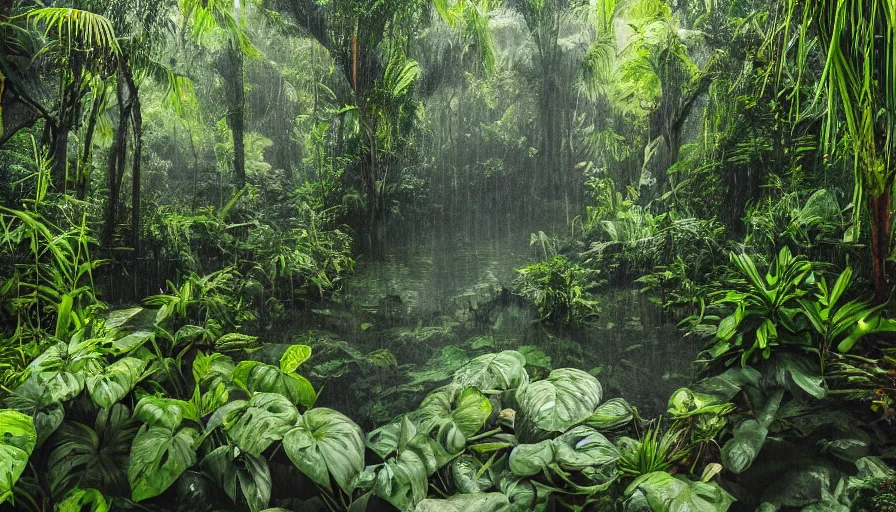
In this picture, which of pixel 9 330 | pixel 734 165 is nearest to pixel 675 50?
pixel 734 165

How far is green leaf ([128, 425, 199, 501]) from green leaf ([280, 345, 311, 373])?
1.34 feet

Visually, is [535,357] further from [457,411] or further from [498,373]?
[457,411]

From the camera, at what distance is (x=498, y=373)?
93.7 inches

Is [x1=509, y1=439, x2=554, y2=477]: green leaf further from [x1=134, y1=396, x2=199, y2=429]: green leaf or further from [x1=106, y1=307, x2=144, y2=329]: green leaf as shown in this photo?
[x1=106, y1=307, x2=144, y2=329]: green leaf

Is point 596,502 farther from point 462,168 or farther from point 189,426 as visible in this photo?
point 189,426

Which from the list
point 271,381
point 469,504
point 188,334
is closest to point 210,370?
point 188,334

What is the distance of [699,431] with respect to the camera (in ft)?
7.29

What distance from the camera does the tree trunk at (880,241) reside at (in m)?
2.16

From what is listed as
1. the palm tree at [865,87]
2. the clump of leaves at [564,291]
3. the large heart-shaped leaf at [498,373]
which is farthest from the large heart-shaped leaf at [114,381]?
the palm tree at [865,87]

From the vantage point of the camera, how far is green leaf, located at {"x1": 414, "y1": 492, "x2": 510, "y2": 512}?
2.07 m

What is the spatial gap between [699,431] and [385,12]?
194 cm

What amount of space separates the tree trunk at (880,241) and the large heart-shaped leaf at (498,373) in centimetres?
123

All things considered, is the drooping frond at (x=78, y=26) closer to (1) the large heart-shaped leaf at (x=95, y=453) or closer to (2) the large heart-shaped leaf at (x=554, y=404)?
(1) the large heart-shaped leaf at (x=95, y=453)

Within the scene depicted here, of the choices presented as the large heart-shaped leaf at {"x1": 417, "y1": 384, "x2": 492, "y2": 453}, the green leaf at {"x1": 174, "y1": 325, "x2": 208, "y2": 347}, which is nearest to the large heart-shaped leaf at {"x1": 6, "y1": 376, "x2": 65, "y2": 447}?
the green leaf at {"x1": 174, "y1": 325, "x2": 208, "y2": 347}
